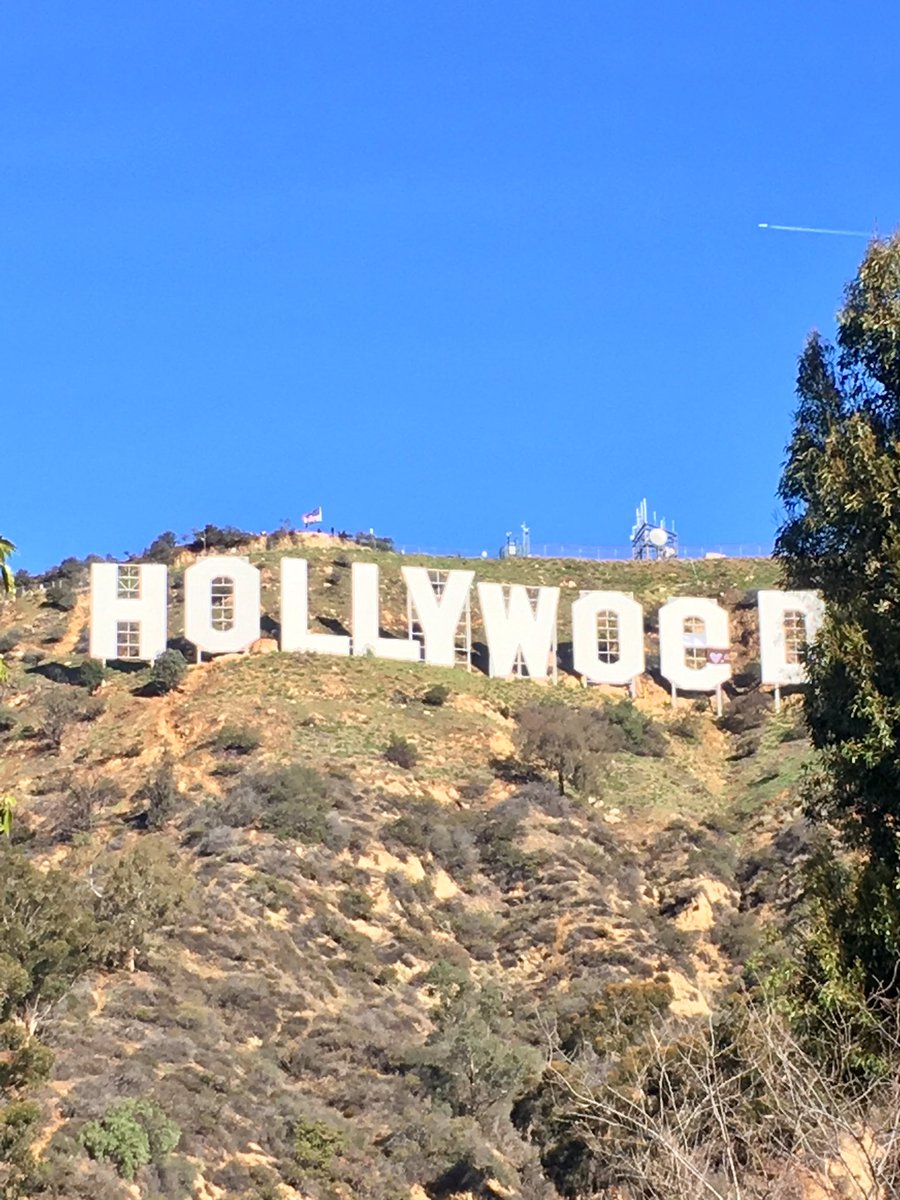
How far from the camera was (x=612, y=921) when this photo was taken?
54.3m

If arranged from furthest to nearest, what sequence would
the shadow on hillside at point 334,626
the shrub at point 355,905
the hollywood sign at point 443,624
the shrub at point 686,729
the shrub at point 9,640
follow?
the shrub at point 9,640 < the shadow on hillside at point 334,626 < the shrub at point 686,729 < the hollywood sign at point 443,624 < the shrub at point 355,905

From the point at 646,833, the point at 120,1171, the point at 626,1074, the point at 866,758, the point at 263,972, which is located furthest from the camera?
the point at 646,833

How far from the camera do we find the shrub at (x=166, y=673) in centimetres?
6925

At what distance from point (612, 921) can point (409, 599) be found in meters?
21.9

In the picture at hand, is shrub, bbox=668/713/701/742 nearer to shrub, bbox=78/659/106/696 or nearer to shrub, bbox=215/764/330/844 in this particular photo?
shrub, bbox=215/764/330/844

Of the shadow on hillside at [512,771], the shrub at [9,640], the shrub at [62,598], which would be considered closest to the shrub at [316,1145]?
the shadow on hillside at [512,771]

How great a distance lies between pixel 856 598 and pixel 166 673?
2207 inches

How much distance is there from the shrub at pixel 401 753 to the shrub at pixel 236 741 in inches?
188

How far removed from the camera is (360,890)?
179 ft

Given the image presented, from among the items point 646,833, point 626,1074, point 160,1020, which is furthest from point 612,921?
point 626,1074

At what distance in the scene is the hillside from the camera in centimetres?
3812

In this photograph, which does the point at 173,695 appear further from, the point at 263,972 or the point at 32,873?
the point at 32,873

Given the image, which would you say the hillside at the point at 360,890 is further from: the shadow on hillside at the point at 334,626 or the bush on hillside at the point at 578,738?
the bush on hillside at the point at 578,738

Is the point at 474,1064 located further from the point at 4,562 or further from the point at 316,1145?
the point at 4,562
